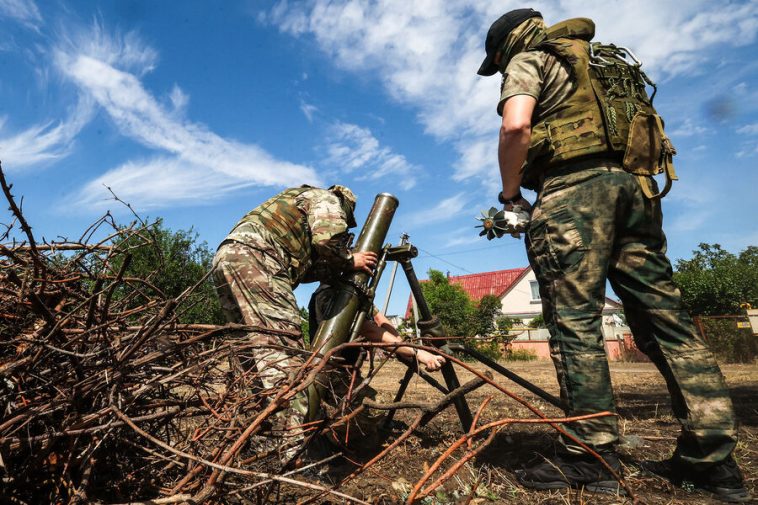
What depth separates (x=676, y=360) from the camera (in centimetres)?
222

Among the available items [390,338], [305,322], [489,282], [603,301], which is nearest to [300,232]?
[390,338]

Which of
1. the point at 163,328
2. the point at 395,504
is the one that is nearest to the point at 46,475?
the point at 163,328

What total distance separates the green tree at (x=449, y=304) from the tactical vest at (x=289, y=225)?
76.9 feet

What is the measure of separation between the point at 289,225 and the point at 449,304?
25986 millimetres

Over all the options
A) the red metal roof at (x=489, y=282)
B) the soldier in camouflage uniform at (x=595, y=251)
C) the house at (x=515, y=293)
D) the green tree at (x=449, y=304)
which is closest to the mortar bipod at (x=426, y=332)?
the soldier in camouflage uniform at (x=595, y=251)

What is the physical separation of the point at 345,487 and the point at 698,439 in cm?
169

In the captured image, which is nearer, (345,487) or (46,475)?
(46,475)

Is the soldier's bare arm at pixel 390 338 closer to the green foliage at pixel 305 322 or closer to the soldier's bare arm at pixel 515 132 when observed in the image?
the green foliage at pixel 305 322

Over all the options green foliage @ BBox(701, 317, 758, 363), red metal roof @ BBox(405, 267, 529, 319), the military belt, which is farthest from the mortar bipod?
red metal roof @ BBox(405, 267, 529, 319)

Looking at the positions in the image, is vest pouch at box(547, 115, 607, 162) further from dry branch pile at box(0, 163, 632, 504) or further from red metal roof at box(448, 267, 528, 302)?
red metal roof at box(448, 267, 528, 302)

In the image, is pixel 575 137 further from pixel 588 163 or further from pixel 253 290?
pixel 253 290

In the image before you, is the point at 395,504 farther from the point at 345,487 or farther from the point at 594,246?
the point at 594,246

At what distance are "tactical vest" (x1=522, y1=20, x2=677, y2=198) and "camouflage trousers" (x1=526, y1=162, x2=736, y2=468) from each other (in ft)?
0.33

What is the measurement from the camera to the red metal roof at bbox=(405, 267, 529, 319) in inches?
1734
